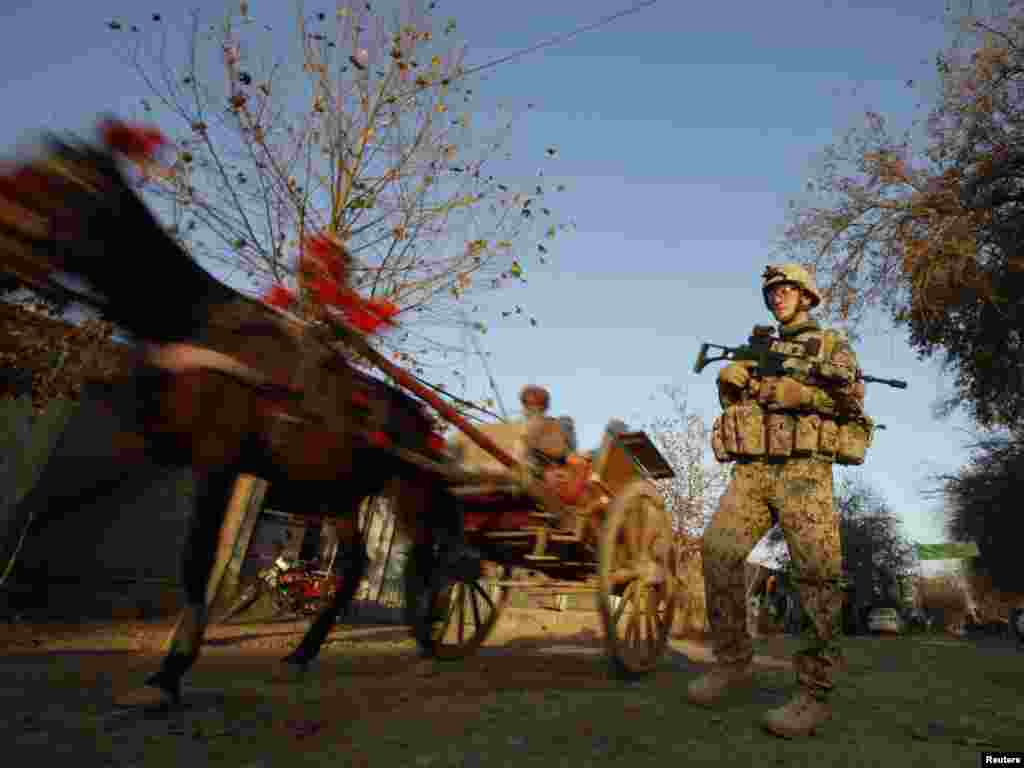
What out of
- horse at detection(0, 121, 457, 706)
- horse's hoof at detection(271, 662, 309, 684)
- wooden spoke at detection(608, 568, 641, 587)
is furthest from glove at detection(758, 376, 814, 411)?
horse's hoof at detection(271, 662, 309, 684)

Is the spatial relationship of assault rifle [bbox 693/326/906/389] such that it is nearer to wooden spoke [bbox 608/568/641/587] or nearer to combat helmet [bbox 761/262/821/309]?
combat helmet [bbox 761/262/821/309]

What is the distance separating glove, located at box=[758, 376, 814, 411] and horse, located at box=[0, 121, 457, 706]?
2.14m

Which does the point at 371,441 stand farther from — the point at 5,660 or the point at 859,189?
the point at 859,189

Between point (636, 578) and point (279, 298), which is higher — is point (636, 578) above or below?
below

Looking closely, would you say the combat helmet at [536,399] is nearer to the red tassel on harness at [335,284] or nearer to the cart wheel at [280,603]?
the red tassel on harness at [335,284]

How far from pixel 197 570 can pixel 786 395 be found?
127 inches

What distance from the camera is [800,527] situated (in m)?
3.58

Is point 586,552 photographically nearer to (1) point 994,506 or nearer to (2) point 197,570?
(2) point 197,570

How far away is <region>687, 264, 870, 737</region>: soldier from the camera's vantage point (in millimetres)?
3518

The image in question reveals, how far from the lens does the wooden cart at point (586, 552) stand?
4344 mm

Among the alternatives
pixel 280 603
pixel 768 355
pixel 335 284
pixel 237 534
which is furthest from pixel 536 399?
pixel 280 603

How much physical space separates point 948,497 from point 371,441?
31.4 metres

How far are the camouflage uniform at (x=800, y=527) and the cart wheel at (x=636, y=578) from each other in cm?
73

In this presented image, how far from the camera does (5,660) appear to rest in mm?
4938
